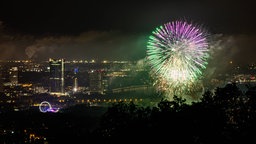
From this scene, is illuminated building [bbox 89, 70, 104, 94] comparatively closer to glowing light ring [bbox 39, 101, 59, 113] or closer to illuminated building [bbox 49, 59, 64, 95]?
illuminated building [bbox 49, 59, 64, 95]

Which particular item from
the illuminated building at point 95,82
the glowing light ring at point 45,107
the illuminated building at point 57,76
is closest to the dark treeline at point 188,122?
the glowing light ring at point 45,107

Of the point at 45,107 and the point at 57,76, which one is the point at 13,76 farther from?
the point at 45,107

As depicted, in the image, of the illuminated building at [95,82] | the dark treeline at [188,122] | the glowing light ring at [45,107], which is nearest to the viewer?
the dark treeline at [188,122]

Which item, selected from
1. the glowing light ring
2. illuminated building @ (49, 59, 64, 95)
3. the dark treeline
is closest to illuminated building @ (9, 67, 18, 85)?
illuminated building @ (49, 59, 64, 95)

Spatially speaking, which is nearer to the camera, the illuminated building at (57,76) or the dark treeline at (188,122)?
the dark treeline at (188,122)

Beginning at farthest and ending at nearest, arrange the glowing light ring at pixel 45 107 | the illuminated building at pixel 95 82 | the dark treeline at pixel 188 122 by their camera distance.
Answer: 1. the illuminated building at pixel 95 82
2. the glowing light ring at pixel 45 107
3. the dark treeline at pixel 188 122

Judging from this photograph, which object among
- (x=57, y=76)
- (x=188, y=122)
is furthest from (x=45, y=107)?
(x=188, y=122)

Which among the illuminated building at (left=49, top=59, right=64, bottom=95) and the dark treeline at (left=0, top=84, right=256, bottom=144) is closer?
the dark treeline at (left=0, top=84, right=256, bottom=144)

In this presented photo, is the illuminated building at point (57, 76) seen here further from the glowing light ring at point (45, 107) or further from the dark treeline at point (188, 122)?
the dark treeline at point (188, 122)

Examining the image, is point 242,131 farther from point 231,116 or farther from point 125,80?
point 125,80
